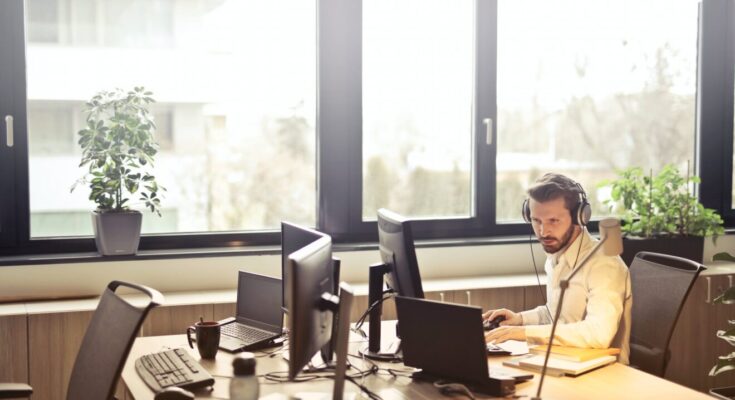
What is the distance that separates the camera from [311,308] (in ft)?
6.81

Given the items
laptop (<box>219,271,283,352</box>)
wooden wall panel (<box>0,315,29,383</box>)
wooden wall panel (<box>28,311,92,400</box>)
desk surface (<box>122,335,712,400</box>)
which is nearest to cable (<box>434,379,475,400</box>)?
desk surface (<box>122,335,712,400</box>)

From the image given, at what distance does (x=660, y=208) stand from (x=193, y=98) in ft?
7.61

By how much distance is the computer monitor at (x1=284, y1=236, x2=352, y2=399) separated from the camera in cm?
197

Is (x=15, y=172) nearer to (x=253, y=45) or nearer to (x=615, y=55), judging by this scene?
(x=253, y=45)

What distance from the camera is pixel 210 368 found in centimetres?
250

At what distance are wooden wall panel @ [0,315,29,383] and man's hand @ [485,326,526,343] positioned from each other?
5.60 ft

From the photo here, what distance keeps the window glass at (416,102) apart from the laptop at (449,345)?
1871 mm

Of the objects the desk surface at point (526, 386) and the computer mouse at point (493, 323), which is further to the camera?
the computer mouse at point (493, 323)

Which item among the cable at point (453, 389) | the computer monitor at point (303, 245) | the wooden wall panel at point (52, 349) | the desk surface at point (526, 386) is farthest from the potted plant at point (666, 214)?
the wooden wall panel at point (52, 349)

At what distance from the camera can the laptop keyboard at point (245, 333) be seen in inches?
109

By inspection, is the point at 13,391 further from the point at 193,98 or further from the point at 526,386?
the point at 193,98

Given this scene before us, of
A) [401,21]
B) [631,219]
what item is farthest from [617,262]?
[401,21]

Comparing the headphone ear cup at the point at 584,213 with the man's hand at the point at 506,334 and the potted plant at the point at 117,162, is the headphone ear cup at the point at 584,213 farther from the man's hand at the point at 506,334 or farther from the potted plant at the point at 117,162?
the potted plant at the point at 117,162

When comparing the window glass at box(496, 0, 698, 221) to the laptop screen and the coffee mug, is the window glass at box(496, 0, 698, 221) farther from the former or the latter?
the coffee mug
